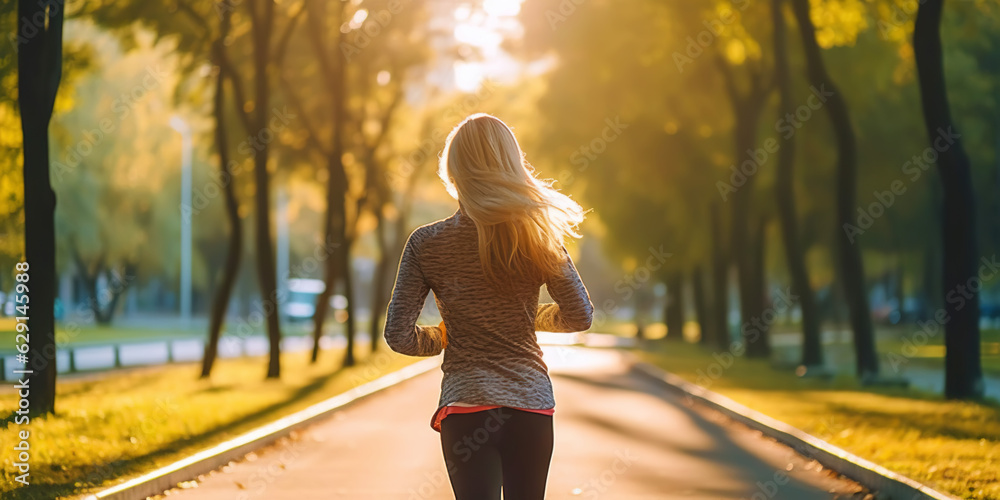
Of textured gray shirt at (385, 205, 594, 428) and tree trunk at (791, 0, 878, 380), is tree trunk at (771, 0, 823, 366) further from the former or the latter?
textured gray shirt at (385, 205, 594, 428)

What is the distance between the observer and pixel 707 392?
21.9m

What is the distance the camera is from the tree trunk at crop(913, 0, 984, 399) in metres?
18.6

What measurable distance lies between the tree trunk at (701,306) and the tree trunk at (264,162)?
2461 cm

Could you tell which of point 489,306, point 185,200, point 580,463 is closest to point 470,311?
point 489,306

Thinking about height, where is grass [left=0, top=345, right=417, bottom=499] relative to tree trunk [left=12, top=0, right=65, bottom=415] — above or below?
below

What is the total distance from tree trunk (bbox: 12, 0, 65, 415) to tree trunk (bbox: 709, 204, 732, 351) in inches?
1084

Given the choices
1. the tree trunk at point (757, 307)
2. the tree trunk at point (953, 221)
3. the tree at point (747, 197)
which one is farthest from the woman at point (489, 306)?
the tree trunk at point (757, 307)

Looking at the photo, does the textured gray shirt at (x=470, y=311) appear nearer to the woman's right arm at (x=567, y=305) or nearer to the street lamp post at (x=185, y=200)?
the woman's right arm at (x=567, y=305)

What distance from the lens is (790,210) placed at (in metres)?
29.3

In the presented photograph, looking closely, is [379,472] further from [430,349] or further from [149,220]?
[149,220]

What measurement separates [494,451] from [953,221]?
53.0 feet

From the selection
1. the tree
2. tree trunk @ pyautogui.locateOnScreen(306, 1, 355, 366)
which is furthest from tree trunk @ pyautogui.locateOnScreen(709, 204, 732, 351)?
tree trunk @ pyautogui.locateOnScreen(306, 1, 355, 366)

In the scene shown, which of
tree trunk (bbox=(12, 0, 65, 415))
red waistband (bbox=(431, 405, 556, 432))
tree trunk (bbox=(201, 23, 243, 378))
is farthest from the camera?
tree trunk (bbox=(201, 23, 243, 378))

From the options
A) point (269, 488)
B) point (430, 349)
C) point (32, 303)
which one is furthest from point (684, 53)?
point (430, 349)
